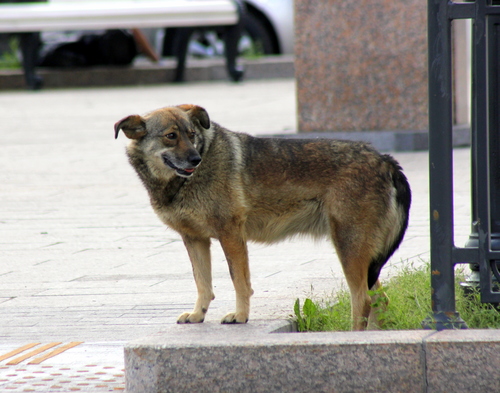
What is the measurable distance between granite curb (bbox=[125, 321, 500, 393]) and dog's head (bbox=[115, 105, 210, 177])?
1015 mm

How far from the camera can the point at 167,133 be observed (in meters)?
4.53

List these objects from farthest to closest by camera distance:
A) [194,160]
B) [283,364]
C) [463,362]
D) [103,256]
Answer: [103,256] < [194,160] < [283,364] < [463,362]

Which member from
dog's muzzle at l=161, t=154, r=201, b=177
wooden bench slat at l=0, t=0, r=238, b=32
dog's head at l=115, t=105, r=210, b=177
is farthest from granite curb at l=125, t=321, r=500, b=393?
wooden bench slat at l=0, t=0, r=238, b=32

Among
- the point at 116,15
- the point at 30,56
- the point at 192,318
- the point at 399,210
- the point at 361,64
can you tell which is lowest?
the point at 30,56

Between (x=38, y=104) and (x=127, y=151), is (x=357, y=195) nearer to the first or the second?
(x=127, y=151)

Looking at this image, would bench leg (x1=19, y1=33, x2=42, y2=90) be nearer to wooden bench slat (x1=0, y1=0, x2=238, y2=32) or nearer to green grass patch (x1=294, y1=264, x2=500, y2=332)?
wooden bench slat (x1=0, y1=0, x2=238, y2=32)

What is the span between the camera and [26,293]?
560cm

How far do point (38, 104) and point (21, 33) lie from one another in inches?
93.5

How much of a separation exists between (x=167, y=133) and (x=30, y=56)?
15065 millimetres

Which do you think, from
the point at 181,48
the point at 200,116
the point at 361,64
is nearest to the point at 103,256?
the point at 200,116

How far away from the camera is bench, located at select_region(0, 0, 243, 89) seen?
18.3 metres

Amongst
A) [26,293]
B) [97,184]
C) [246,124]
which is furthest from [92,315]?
[246,124]

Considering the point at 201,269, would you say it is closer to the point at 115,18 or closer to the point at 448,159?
the point at 448,159

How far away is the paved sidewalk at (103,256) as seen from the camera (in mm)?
4832
